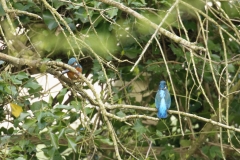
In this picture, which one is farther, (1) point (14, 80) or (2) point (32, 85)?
(2) point (32, 85)

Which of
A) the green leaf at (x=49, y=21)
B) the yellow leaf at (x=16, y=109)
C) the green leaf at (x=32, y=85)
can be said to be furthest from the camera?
the green leaf at (x=49, y=21)

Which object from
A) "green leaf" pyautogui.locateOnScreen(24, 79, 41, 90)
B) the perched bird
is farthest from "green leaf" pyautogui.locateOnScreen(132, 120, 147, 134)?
"green leaf" pyautogui.locateOnScreen(24, 79, 41, 90)

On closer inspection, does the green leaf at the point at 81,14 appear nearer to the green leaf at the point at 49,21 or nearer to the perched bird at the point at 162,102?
the green leaf at the point at 49,21

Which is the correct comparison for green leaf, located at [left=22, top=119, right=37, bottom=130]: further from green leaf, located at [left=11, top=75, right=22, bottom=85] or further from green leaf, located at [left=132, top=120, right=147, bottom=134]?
green leaf, located at [left=132, top=120, right=147, bottom=134]

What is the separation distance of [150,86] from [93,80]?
23.0 inches

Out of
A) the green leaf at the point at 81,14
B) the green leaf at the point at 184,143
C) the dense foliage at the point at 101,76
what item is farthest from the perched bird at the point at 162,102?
the green leaf at the point at 184,143

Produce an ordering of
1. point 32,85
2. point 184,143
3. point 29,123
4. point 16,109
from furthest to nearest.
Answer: point 184,143 < point 16,109 < point 32,85 < point 29,123

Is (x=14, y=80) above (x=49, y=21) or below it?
below

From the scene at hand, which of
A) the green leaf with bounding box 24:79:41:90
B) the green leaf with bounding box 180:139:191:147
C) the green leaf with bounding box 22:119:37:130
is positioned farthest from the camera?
the green leaf with bounding box 180:139:191:147


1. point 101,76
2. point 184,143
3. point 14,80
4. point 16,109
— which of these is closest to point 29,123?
point 14,80

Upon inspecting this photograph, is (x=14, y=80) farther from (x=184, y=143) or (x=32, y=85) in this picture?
(x=184, y=143)

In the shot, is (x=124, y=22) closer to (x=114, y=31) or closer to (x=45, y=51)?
(x=114, y=31)

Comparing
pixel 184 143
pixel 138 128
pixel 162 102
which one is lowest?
pixel 184 143

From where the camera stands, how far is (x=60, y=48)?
3.51 metres
